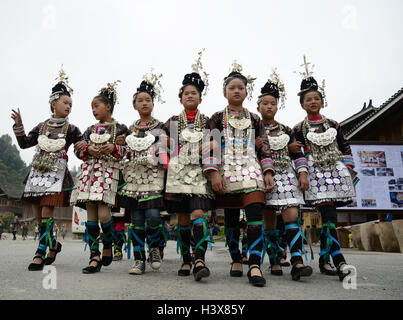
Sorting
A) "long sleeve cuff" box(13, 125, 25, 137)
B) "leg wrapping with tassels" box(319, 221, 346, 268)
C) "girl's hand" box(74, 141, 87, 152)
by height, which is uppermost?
"long sleeve cuff" box(13, 125, 25, 137)

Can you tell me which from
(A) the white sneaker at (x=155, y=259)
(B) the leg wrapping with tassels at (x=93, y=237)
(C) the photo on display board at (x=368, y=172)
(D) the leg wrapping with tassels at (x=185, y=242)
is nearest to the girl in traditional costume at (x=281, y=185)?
(D) the leg wrapping with tassels at (x=185, y=242)

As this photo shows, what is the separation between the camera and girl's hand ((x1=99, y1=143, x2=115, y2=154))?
11.5 ft

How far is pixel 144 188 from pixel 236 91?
4.70ft

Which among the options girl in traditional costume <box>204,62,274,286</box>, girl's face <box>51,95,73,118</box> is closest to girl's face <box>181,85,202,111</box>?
girl in traditional costume <box>204,62,274,286</box>

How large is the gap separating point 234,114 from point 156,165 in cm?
102

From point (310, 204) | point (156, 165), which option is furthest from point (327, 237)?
point (156, 165)

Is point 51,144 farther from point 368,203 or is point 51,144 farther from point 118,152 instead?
point 368,203

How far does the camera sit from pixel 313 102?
374 cm

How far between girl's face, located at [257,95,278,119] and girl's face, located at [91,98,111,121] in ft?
6.40

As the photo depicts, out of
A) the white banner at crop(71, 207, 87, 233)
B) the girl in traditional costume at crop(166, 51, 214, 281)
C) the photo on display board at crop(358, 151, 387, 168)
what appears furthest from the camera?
the white banner at crop(71, 207, 87, 233)

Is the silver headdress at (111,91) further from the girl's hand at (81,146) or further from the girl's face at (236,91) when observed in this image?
the girl's face at (236,91)

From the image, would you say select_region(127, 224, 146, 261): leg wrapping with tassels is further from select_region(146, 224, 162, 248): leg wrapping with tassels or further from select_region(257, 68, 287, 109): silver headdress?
select_region(257, 68, 287, 109): silver headdress

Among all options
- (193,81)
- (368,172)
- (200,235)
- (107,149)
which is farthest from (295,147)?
(368,172)
